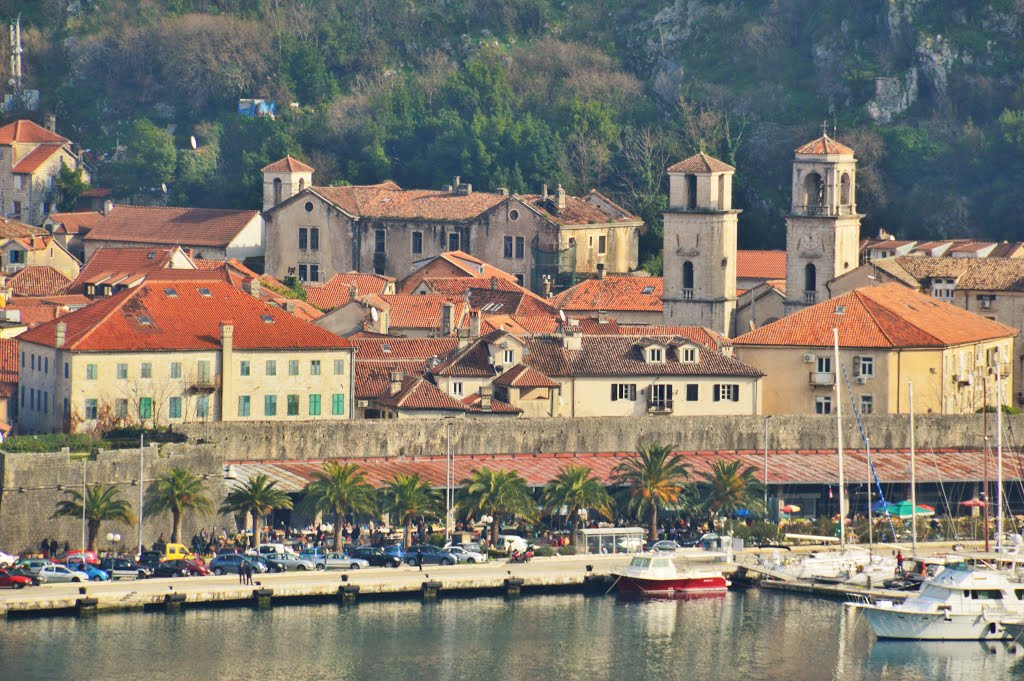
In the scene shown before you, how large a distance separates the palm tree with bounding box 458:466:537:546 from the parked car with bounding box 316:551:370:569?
598 centimetres

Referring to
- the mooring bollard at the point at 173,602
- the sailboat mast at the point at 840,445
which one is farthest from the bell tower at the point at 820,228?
the mooring bollard at the point at 173,602

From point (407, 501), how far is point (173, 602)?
1250cm

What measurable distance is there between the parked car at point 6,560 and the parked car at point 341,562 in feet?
31.8

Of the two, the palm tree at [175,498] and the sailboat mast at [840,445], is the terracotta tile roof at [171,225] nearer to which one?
the sailboat mast at [840,445]

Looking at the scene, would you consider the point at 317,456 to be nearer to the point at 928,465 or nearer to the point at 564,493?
the point at 564,493

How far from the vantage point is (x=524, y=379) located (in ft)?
399

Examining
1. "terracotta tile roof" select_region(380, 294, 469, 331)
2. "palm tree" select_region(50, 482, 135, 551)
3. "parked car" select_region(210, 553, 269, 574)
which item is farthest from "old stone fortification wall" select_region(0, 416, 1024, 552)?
"terracotta tile roof" select_region(380, 294, 469, 331)

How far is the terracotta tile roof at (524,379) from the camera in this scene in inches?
4779

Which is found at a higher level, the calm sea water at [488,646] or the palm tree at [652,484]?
the palm tree at [652,484]

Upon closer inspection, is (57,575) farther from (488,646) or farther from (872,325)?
(872,325)

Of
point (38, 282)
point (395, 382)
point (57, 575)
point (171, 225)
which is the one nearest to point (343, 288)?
point (38, 282)

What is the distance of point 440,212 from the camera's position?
6781 inches

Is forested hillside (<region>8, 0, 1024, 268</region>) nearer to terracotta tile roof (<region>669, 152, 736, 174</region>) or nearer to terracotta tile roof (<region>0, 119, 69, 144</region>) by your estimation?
terracotta tile roof (<region>0, 119, 69, 144</region>)

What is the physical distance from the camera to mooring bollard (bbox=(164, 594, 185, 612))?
97.8m
